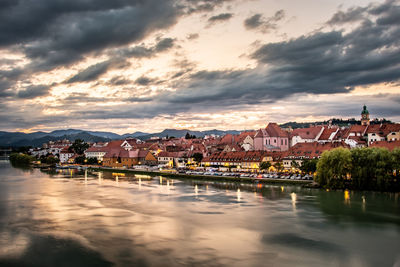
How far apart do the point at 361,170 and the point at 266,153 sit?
1511cm

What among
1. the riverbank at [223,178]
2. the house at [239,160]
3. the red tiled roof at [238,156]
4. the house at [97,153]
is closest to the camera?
the riverbank at [223,178]

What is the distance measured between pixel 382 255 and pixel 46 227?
42.4 feet

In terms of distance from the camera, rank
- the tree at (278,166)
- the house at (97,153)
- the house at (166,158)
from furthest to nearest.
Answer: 1. the house at (97,153)
2. the house at (166,158)
3. the tree at (278,166)

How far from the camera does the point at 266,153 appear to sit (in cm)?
3756

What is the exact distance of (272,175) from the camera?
3033 centimetres

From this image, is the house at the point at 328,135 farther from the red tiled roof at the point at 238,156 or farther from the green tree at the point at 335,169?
the green tree at the point at 335,169

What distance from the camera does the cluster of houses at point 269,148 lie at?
34.7 metres

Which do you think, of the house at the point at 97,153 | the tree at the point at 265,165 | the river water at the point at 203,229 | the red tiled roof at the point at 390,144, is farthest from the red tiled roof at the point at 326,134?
the house at the point at 97,153

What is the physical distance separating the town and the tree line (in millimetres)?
4144

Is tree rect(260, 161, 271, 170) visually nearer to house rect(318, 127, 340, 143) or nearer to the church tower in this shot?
house rect(318, 127, 340, 143)

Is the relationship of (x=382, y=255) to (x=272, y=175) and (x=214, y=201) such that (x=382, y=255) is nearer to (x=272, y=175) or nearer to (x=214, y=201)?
(x=214, y=201)

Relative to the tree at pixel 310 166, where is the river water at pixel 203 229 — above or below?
below

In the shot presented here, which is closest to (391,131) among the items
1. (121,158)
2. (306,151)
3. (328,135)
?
(328,135)

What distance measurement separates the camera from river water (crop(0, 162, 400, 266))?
36.4 ft
